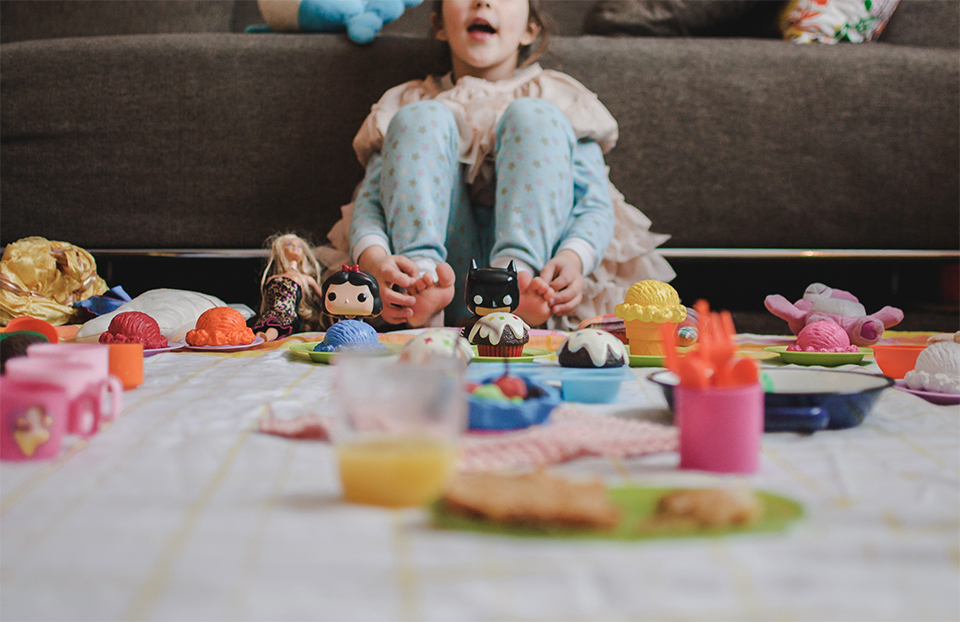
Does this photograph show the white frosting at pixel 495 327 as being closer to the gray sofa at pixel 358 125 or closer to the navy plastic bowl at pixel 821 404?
the navy plastic bowl at pixel 821 404

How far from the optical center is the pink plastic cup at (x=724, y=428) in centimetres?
38

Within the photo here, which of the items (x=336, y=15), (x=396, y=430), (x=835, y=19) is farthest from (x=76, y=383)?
(x=835, y=19)

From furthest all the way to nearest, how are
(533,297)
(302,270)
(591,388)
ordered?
(302,270), (533,297), (591,388)

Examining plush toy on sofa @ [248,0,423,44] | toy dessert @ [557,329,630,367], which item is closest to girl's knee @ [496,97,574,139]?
plush toy on sofa @ [248,0,423,44]

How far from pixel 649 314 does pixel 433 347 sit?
0.29 meters

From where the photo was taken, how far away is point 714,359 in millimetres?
395

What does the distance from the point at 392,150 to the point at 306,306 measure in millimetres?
325

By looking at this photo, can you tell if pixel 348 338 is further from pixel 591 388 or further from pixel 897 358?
pixel 897 358

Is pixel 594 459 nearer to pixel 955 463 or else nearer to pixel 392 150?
pixel 955 463

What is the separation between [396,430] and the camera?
0.32 metres

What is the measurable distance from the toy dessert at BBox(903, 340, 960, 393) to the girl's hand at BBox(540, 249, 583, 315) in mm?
622

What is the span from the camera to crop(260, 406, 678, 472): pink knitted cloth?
0.39 metres

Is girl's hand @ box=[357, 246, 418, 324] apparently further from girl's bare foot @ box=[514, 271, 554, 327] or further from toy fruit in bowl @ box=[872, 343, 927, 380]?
toy fruit in bowl @ box=[872, 343, 927, 380]

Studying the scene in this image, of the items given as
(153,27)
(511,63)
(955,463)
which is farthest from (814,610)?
(153,27)
